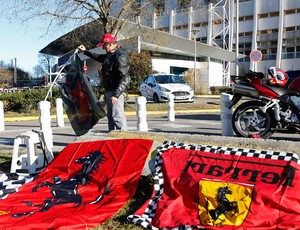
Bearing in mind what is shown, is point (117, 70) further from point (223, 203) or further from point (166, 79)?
point (166, 79)

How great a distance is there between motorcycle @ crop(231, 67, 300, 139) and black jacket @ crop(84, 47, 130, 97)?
1981 mm

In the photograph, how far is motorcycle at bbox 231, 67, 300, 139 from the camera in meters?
6.68

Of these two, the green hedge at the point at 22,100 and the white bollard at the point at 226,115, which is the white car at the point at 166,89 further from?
the white bollard at the point at 226,115

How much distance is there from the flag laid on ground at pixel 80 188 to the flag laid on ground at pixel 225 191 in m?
0.45

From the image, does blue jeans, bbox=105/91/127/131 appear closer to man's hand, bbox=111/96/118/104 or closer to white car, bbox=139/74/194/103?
man's hand, bbox=111/96/118/104

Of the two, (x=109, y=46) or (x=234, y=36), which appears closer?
(x=109, y=46)

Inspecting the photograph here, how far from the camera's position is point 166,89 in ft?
74.7

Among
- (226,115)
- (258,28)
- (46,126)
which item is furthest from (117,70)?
(258,28)

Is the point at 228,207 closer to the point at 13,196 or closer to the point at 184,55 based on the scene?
the point at 13,196

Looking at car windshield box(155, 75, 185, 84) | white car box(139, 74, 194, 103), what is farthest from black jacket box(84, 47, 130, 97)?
car windshield box(155, 75, 185, 84)

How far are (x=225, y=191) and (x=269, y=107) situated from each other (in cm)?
307

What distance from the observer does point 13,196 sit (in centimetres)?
491

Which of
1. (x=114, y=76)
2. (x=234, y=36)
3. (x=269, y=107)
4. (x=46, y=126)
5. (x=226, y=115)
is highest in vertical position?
(x=234, y=36)

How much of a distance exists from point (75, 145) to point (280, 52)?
171ft
